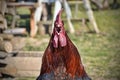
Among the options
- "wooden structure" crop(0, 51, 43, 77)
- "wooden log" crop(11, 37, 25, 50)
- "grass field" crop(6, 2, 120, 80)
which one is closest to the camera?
"wooden structure" crop(0, 51, 43, 77)

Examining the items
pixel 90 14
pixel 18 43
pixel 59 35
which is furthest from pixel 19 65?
pixel 90 14

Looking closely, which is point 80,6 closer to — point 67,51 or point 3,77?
point 3,77

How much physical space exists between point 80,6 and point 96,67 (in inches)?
371

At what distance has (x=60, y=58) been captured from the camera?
5.58 m

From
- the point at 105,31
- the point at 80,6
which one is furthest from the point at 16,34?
the point at 80,6

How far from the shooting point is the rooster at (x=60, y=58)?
18.0 feet

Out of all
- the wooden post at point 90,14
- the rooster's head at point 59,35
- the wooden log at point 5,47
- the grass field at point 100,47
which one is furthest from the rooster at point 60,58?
the wooden post at point 90,14

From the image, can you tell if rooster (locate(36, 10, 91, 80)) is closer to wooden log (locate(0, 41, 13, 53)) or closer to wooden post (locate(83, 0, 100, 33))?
wooden log (locate(0, 41, 13, 53))

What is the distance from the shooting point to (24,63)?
30.7 feet

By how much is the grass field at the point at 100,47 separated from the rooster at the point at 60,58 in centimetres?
331

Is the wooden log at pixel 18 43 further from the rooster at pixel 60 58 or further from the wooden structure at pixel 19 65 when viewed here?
the rooster at pixel 60 58

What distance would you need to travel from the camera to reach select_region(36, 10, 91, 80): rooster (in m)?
5.48

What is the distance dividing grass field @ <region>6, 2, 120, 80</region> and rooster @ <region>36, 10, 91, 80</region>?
10.9ft

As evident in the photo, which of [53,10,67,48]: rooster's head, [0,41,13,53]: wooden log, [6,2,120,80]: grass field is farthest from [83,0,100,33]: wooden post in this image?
[53,10,67,48]: rooster's head
